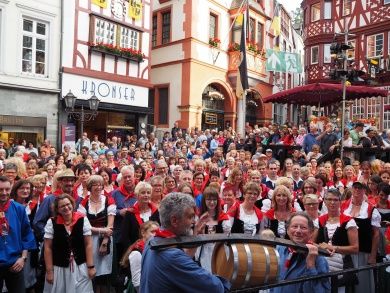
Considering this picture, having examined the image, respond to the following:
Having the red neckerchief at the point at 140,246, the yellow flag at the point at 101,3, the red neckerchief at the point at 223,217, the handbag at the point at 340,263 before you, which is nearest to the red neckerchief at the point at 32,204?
the red neckerchief at the point at 140,246

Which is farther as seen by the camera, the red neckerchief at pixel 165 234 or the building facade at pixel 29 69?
the building facade at pixel 29 69

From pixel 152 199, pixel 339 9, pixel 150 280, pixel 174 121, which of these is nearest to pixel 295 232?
pixel 150 280

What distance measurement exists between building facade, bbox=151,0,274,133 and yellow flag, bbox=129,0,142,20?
114 inches

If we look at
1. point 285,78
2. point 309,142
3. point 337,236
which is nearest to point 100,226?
point 337,236

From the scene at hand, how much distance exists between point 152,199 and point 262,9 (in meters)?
22.9

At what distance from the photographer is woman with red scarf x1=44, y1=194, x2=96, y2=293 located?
4.25 metres

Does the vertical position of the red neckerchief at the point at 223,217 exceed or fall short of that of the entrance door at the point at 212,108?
it falls short

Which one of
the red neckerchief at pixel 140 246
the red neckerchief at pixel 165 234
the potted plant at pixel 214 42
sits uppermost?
the potted plant at pixel 214 42

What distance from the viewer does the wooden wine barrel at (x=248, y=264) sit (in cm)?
217

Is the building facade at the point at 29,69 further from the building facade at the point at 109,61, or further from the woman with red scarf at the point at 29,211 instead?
the woman with red scarf at the point at 29,211

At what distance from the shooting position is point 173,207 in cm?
254

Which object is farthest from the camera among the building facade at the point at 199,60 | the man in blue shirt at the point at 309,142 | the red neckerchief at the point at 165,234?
the building facade at the point at 199,60

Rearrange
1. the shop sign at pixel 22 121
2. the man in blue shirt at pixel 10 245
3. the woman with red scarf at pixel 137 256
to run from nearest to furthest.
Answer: the woman with red scarf at pixel 137 256, the man in blue shirt at pixel 10 245, the shop sign at pixel 22 121

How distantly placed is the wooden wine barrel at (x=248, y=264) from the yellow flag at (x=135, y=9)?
60.7ft
